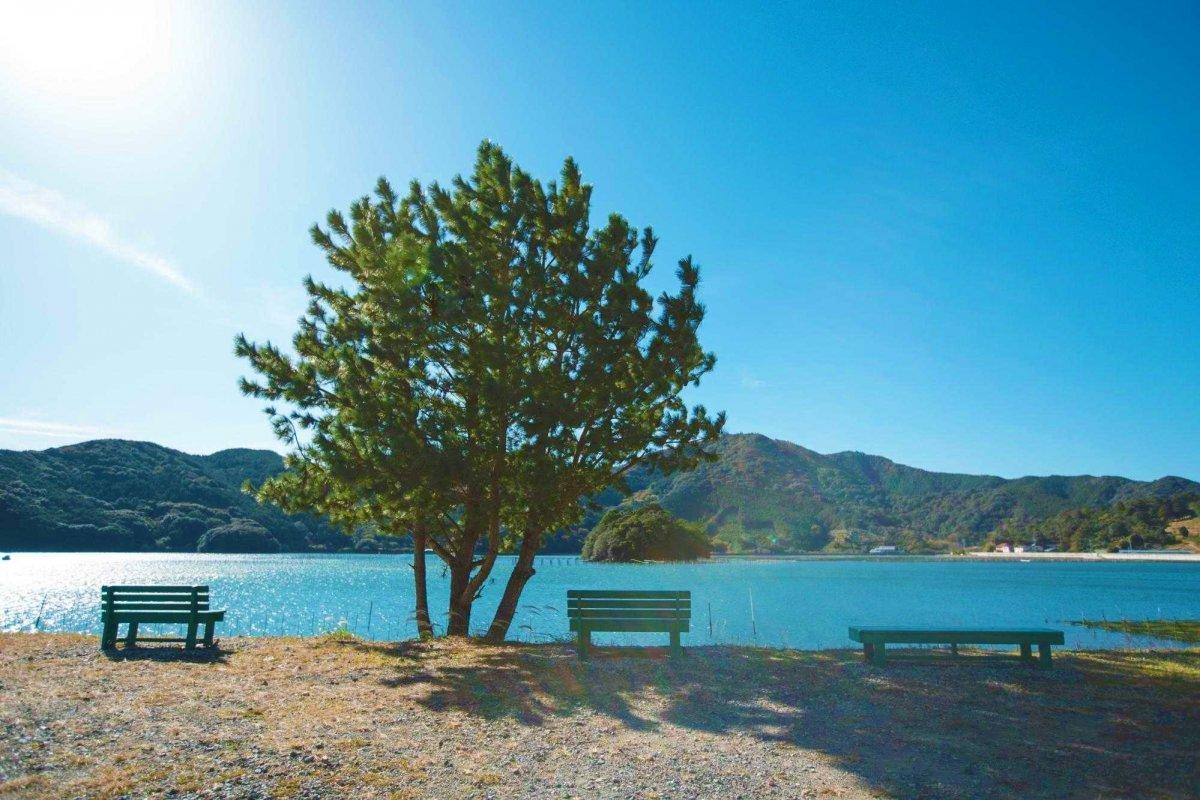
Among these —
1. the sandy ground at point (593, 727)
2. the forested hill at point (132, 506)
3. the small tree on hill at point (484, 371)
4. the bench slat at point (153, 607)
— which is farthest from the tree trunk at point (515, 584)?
the forested hill at point (132, 506)

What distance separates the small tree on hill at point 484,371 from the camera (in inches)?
523

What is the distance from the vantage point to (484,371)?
13.5 meters

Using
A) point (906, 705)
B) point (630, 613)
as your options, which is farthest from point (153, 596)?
point (906, 705)

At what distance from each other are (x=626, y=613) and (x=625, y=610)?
0.05 m

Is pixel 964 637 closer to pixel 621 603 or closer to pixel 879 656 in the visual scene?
pixel 879 656

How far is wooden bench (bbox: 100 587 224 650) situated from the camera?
12.3 meters

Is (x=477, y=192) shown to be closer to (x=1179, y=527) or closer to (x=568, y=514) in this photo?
(x=568, y=514)

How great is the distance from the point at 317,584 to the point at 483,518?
6498cm

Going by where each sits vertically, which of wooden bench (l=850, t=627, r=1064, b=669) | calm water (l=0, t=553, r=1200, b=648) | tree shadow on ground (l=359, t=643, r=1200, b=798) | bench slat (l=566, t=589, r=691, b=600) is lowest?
calm water (l=0, t=553, r=1200, b=648)

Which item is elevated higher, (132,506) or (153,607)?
(132,506)

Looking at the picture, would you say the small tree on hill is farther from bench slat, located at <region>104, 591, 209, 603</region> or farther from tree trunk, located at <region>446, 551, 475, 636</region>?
bench slat, located at <region>104, 591, 209, 603</region>

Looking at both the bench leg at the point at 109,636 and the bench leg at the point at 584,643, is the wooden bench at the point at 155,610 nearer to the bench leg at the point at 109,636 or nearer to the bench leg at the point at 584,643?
the bench leg at the point at 109,636

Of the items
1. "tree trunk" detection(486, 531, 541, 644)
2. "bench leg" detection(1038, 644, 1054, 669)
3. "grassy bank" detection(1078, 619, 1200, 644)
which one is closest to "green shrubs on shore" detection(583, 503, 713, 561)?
"grassy bank" detection(1078, 619, 1200, 644)

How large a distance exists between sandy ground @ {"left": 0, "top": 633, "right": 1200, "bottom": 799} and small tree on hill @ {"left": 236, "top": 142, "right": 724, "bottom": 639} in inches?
148
